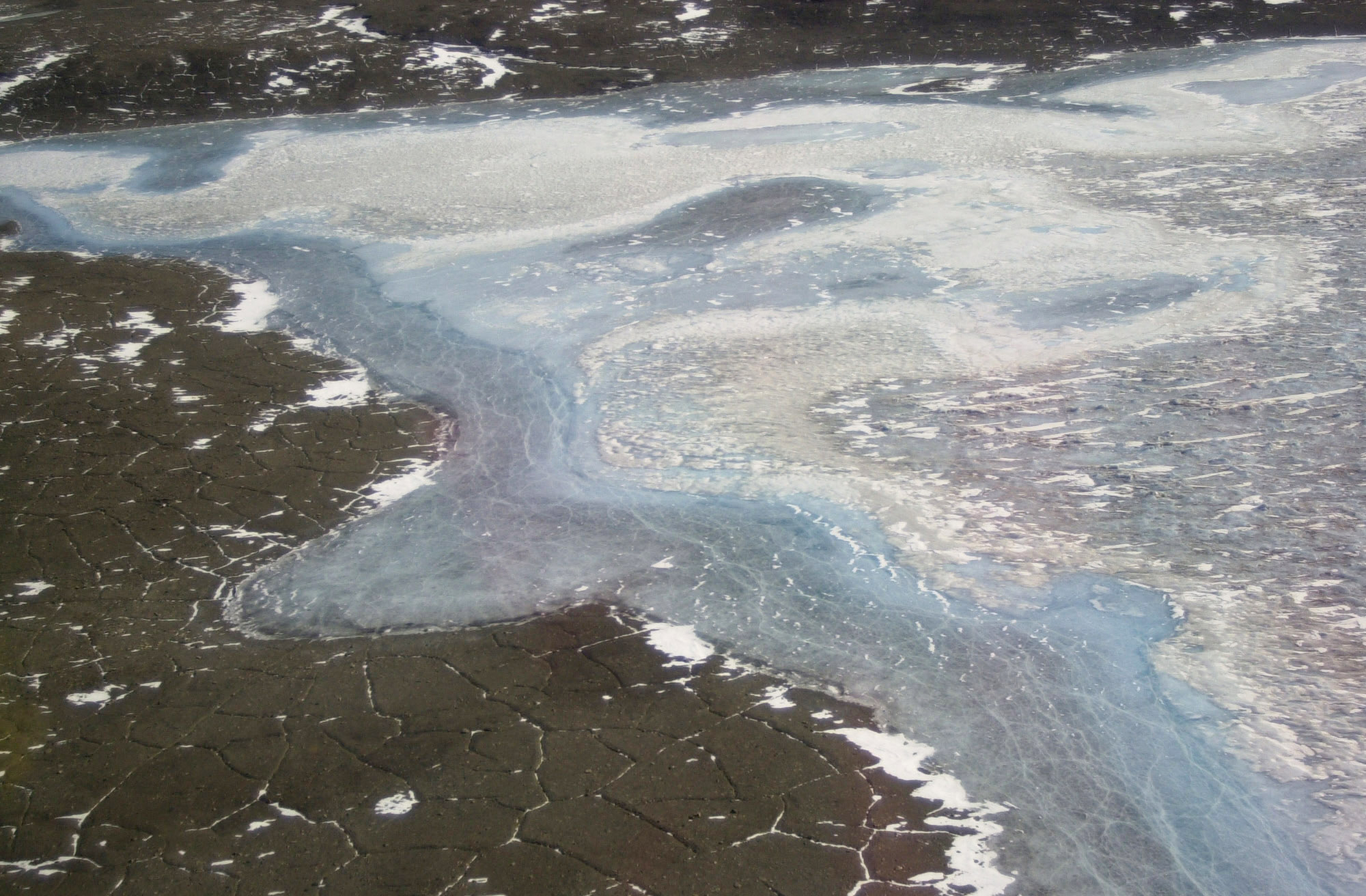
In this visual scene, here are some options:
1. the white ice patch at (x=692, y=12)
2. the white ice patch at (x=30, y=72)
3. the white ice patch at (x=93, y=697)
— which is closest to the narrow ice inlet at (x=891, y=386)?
the white ice patch at (x=93, y=697)

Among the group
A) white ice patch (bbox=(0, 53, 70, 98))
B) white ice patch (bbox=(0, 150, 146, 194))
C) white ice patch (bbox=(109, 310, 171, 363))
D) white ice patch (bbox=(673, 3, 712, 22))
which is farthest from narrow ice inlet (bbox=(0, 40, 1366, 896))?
white ice patch (bbox=(673, 3, 712, 22))

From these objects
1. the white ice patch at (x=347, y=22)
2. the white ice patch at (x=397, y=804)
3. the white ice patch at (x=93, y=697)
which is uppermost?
the white ice patch at (x=347, y=22)

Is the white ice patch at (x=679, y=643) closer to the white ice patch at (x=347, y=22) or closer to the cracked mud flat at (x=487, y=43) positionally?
the cracked mud flat at (x=487, y=43)

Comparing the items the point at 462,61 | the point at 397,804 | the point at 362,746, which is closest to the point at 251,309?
the point at 362,746

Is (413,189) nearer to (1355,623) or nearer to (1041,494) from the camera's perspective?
(1041,494)

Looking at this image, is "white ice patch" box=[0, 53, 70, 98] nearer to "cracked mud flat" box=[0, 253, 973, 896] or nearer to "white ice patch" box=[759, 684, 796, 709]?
"cracked mud flat" box=[0, 253, 973, 896]

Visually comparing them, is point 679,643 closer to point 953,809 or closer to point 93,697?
point 953,809
